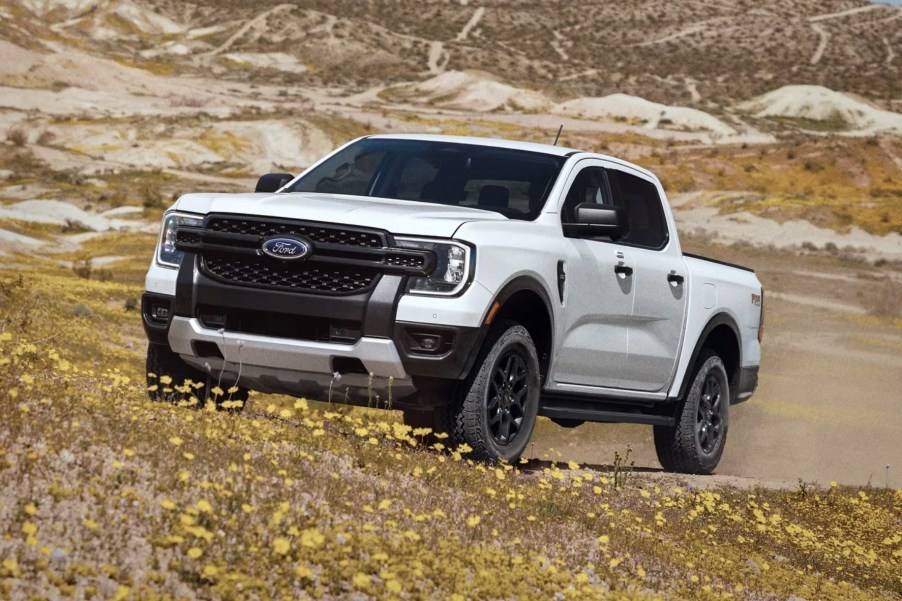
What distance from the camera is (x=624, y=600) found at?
5473 millimetres

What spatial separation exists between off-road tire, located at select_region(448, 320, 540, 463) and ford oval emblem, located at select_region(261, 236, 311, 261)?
3.74 ft

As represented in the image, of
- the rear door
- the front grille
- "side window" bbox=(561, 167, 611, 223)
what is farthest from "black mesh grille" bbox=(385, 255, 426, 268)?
the rear door

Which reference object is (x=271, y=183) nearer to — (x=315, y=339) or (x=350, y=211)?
(x=350, y=211)

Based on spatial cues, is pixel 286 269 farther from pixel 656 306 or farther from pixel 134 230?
pixel 134 230

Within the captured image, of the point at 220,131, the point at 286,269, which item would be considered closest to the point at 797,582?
the point at 286,269

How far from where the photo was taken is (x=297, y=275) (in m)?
7.13

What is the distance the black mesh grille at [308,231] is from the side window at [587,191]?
5.72 ft

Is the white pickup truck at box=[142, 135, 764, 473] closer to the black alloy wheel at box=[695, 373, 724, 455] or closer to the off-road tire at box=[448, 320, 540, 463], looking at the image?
the off-road tire at box=[448, 320, 540, 463]

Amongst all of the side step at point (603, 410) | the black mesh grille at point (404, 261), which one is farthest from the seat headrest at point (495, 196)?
the black mesh grille at point (404, 261)

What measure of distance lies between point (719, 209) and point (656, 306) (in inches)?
1616

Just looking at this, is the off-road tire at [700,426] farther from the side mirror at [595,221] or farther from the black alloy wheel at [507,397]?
the black alloy wheel at [507,397]

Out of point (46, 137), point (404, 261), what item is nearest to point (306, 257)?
point (404, 261)

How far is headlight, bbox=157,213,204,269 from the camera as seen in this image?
7.47m

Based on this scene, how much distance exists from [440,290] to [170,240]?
1626 millimetres
